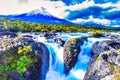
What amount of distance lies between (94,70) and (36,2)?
87 cm

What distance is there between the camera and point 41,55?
11.2 ft

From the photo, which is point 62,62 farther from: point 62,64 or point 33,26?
point 33,26

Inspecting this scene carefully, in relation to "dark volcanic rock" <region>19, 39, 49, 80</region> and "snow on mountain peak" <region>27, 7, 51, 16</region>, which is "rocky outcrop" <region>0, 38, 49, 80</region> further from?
"snow on mountain peak" <region>27, 7, 51, 16</region>

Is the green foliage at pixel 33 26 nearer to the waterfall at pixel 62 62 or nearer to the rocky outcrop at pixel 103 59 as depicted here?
the waterfall at pixel 62 62

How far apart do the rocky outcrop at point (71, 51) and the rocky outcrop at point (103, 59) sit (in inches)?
5.6

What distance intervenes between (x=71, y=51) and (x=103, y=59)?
12.1 inches

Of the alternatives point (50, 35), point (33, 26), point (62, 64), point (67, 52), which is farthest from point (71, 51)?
point (33, 26)

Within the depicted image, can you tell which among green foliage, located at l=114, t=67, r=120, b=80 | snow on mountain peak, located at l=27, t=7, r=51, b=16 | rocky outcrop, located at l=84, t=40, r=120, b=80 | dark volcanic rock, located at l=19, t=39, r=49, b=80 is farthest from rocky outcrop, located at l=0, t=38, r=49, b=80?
green foliage, located at l=114, t=67, r=120, b=80

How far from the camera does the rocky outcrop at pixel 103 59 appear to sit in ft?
10.5

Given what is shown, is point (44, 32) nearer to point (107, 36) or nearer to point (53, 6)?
point (53, 6)

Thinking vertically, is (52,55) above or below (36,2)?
below

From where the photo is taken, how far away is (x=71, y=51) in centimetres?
333

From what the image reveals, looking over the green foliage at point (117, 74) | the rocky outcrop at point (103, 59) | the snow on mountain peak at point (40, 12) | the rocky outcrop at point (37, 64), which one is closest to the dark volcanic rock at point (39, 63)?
the rocky outcrop at point (37, 64)

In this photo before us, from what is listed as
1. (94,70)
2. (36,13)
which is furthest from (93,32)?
(36,13)
